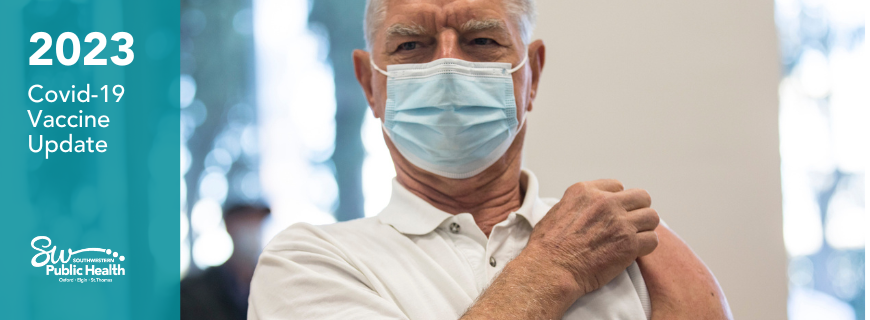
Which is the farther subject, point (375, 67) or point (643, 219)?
point (375, 67)

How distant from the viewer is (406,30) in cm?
130

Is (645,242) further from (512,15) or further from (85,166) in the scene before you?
(85,166)

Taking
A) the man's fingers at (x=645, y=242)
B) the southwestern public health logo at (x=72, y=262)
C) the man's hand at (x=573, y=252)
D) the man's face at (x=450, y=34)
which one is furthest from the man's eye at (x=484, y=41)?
the southwestern public health logo at (x=72, y=262)

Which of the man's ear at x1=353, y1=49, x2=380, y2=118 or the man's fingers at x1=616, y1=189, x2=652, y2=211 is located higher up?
the man's ear at x1=353, y1=49, x2=380, y2=118

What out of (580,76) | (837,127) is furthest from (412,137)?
(837,127)

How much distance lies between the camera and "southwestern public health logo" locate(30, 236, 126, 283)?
7.08 feet

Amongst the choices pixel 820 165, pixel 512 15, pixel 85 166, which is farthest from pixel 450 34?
pixel 85 166

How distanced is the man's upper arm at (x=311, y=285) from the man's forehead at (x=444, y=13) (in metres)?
0.51

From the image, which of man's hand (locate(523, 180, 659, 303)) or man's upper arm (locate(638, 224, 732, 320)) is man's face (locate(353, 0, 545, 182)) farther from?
man's upper arm (locate(638, 224, 732, 320))

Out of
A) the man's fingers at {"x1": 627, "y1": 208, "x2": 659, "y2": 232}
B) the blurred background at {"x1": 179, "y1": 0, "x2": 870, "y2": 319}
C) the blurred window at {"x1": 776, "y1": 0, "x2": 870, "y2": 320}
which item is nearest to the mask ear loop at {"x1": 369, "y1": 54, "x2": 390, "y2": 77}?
the man's fingers at {"x1": 627, "y1": 208, "x2": 659, "y2": 232}

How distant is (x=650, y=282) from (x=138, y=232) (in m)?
1.88

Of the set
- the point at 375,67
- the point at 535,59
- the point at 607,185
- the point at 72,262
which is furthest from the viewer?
the point at 72,262

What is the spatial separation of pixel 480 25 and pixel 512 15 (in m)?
0.11

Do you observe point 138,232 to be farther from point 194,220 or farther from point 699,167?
point 699,167
